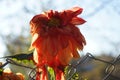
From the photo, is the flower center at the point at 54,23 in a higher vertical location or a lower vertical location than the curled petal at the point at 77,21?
higher

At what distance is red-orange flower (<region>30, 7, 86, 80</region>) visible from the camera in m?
1.42

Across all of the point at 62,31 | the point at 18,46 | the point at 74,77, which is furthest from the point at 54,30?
the point at 18,46

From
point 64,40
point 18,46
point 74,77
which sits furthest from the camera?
point 18,46

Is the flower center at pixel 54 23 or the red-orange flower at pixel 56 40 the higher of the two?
the flower center at pixel 54 23

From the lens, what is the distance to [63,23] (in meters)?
1.45

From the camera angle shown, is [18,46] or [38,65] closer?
[38,65]

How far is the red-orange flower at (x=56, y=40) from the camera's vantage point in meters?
1.42

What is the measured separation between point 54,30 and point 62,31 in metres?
0.02

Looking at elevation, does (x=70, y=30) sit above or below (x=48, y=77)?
above

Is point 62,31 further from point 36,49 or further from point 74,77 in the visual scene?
point 74,77

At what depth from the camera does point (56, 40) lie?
1.42m

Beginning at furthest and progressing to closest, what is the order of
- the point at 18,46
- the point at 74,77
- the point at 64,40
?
1. the point at 18,46
2. the point at 74,77
3. the point at 64,40

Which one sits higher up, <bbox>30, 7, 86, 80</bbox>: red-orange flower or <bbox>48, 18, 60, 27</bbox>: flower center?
<bbox>48, 18, 60, 27</bbox>: flower center

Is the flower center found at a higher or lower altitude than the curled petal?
higher
